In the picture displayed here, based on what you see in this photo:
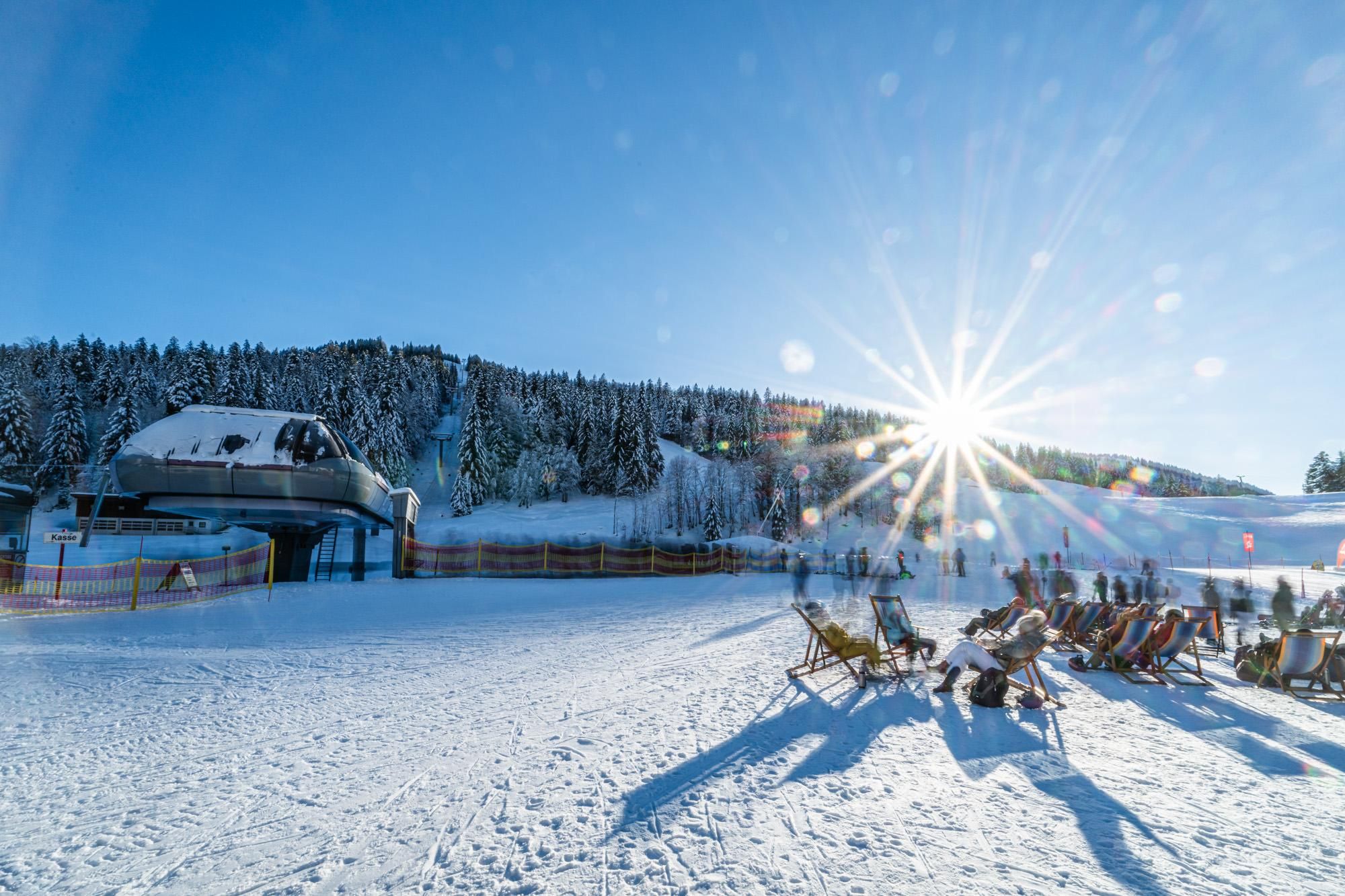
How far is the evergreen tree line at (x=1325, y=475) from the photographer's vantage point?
8044 cm

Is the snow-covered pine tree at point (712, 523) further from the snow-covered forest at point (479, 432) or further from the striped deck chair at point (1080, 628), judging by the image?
the striped deck chair at point (1080, 628)

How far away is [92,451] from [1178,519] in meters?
101

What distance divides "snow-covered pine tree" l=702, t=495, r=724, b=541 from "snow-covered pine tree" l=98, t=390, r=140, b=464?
43.2 m

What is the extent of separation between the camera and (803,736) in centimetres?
507

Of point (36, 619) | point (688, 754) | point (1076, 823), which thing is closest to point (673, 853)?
point (688, 754)

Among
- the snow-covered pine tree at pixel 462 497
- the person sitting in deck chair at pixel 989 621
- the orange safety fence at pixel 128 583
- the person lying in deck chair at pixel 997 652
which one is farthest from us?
the snow-covered pine tree at pixel 462 497

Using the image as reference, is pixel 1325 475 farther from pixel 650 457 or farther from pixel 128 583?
pixel 128 583

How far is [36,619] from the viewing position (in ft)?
37.7

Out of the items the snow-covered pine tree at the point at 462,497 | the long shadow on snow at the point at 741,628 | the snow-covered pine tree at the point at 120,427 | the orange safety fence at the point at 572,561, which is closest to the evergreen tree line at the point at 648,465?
the snow-covered pine tree at the point at 462,497

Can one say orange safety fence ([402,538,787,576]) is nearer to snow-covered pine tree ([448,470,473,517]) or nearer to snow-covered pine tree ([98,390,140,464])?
snow-covered pine tree ([448,470,473,517])

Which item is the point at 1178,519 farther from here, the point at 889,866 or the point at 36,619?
the point at 36,619

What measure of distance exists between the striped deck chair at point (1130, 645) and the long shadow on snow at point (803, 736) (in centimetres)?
336

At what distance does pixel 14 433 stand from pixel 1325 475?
472 ft

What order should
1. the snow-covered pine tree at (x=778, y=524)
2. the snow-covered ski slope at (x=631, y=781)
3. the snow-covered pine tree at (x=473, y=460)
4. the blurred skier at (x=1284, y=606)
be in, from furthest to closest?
the snow-covered pine tree at (x=473, y=460) → the snow-covered pine tree at (x=778, y=524) → the blurred skier at (x=1284, y=606) → the snow-covered ski slope at (x=631, y=781)
